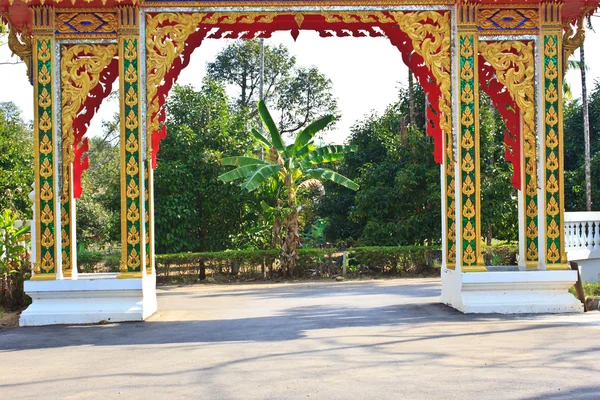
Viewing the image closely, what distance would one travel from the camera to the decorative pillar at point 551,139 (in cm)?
854

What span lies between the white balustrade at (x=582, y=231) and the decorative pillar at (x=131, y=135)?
7.94 metres

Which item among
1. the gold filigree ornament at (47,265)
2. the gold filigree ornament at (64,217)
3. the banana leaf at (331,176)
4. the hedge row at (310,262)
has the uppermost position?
the banana leaf at (331,176)

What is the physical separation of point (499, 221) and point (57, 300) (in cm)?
1312

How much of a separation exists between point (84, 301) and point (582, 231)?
923 centimetres

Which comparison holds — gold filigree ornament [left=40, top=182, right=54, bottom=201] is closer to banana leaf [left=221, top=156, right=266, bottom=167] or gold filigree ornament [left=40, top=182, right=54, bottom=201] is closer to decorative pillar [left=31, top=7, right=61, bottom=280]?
decorative pillar [left=31, top=7, right=61, bottom=280]

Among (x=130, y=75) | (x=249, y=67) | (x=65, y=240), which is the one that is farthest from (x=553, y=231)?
(x=249, y=67)

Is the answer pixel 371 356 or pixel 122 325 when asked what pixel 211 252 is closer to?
pixel 122 325

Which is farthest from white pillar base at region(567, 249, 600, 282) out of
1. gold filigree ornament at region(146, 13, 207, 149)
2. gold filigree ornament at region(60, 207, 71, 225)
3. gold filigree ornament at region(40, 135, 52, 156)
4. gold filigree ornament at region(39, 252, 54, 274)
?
gold filigree ornament at region(40, 135, 52, 156)

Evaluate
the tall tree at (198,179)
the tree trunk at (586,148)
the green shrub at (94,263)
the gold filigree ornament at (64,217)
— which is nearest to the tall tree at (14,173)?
the green shrub at (94,263)

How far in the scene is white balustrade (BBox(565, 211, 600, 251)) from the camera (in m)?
12.9

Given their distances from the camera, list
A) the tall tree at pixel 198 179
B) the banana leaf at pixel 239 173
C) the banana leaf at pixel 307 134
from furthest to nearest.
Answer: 1. the tall tree at pixel 198 179
2. the banana leaf at pixel 307 134
3. the banana leaf at pixel 239 173

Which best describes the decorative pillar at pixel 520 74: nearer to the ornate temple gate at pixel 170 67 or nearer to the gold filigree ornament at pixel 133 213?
the ornate temple gate at pixel 170 67

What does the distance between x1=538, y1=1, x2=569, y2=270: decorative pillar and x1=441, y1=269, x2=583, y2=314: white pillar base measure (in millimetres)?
216

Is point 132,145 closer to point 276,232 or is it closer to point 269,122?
point 269,122
